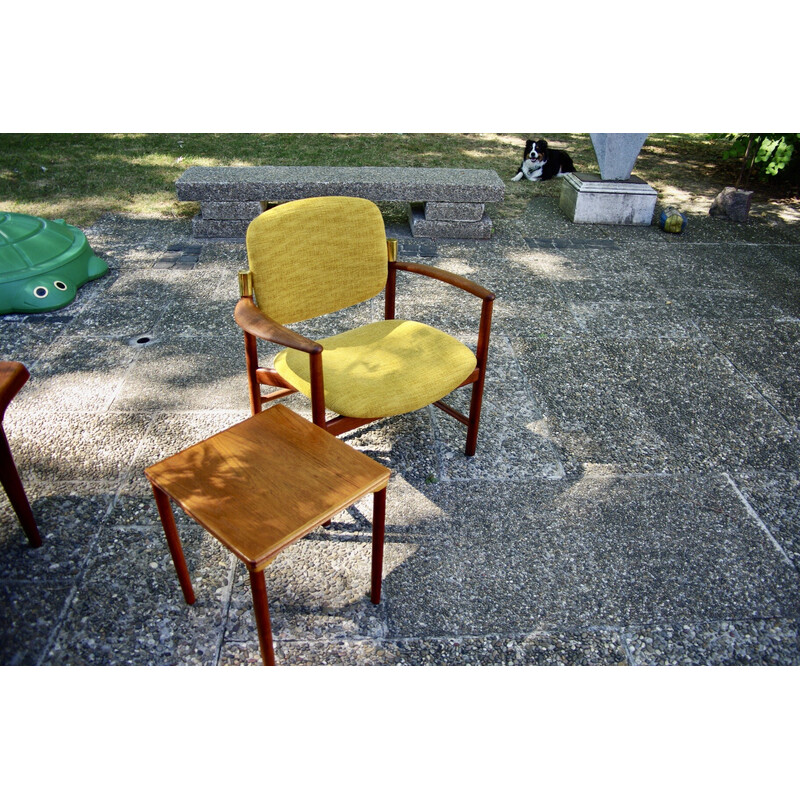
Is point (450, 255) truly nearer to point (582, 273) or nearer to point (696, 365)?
point (582, 273)

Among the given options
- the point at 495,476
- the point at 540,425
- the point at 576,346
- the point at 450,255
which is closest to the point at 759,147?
the point at 450,255

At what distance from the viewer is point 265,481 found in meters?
2.03

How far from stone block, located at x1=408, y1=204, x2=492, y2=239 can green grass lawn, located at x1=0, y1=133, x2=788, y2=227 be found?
2.21 feet

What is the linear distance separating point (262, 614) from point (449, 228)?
13.5 ft

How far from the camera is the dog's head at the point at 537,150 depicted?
22.0 ft

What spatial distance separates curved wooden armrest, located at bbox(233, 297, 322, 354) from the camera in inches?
86.4

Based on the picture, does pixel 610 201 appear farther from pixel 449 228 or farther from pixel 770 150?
pixel 770 150

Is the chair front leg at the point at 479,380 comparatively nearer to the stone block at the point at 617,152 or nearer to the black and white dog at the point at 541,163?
the stone block at the point at 617,152

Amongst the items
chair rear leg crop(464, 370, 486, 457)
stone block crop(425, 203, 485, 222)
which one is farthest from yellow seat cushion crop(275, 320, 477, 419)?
stone block crop(425, 203, 485, 222)

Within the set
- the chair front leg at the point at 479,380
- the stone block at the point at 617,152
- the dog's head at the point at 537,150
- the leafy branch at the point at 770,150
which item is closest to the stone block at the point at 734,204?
the leafy branch at the point at 770,150

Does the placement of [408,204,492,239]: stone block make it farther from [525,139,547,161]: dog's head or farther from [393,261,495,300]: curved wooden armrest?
[393,261,495,300]: curved wooden armrest

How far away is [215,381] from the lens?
3480 mm

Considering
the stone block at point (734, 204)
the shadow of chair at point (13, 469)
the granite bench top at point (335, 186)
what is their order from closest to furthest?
the shadow of chair at point (13, 469), the granite bench top at point (335, 186), the stone block at point (734, 204)

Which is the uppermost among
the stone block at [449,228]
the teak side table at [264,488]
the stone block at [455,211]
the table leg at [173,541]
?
the stone block at [455,211]
